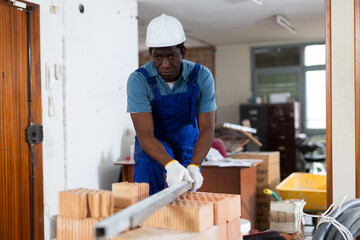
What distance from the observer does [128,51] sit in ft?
15.0

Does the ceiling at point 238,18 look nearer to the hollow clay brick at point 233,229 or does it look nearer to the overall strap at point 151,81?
the overall strap at point 151,81

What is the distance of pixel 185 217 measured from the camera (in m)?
1.30

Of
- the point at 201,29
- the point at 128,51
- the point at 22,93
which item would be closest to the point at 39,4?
the point at 22,93

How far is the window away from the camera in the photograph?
7.93 m

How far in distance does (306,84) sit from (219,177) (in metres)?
4.92

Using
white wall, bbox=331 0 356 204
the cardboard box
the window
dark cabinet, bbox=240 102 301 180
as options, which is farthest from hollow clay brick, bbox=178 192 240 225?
the window

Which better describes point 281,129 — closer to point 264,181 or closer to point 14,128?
point 264,181

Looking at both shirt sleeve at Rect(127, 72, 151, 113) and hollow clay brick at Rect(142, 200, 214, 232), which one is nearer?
hollow clay brick at Rect(142, 200, 214, 232)

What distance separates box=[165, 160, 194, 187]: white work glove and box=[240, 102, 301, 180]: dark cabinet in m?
5.70

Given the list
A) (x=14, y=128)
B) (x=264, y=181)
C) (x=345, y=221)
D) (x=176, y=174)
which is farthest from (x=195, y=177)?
(x=264, y=181)

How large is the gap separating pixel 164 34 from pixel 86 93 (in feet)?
6.68

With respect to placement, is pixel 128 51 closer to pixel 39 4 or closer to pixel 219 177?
pixel 39 4

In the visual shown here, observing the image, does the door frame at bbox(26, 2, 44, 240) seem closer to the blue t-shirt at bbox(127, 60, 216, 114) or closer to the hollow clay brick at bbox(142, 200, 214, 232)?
the blue t-shirt at bbox(127, 60, 216, 114)

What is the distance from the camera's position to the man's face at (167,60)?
1970mm
